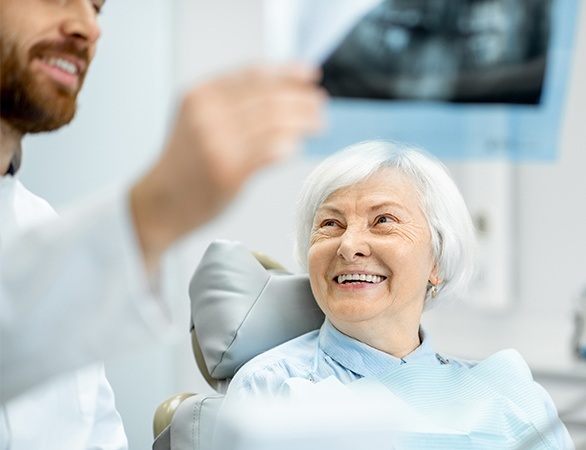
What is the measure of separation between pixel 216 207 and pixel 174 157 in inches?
1.9

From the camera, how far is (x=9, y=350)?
2.46ft

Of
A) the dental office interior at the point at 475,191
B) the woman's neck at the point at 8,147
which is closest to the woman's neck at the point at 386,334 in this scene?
the woman's neck at the point at 8,147

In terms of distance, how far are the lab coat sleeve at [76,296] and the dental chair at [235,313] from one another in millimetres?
977

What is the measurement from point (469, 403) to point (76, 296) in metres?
1.10

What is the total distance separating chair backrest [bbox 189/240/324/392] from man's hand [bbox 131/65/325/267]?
1118mm

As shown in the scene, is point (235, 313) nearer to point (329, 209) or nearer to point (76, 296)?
point (329, 209)

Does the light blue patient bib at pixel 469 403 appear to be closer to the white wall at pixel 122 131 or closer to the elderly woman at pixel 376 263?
the elderly woman at pixel 376 263

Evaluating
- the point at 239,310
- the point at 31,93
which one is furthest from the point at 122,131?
the point at 31,93

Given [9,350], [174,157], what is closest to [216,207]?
[174,157]

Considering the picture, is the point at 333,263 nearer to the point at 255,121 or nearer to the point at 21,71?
the point at 21,71

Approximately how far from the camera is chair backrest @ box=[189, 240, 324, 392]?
1.79 meters

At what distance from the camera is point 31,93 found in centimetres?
93

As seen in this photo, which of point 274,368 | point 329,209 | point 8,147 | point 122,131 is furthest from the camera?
point 122,131

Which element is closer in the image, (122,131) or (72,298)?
(72,298)
